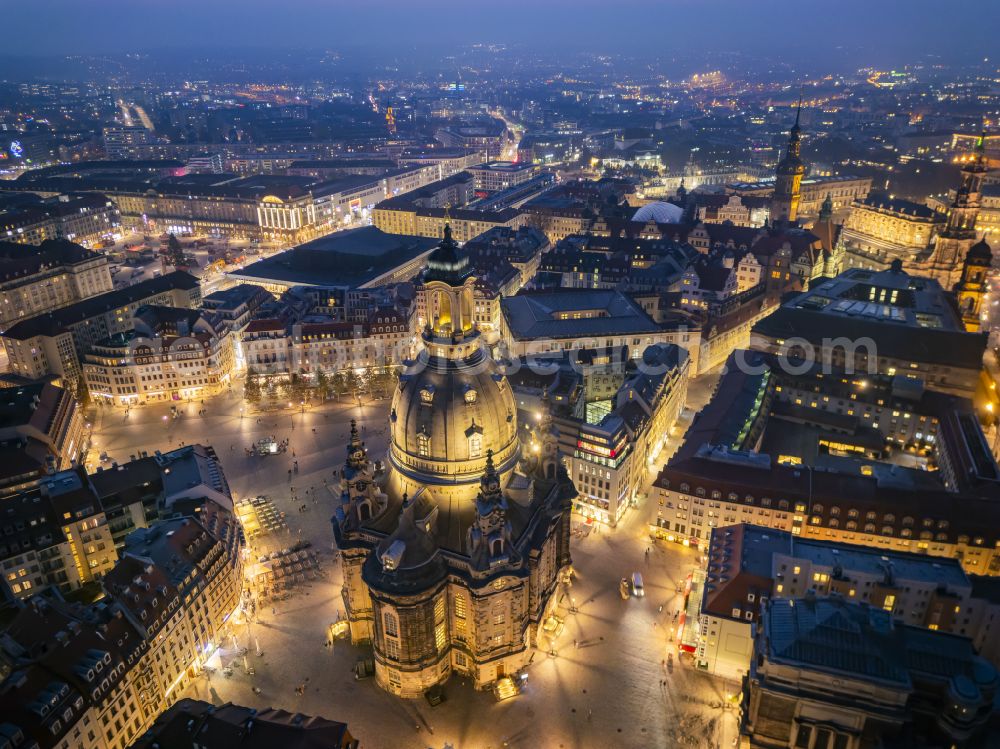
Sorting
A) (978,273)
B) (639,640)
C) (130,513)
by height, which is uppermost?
(978,273)

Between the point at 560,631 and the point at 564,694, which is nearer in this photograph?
the point at 564,694

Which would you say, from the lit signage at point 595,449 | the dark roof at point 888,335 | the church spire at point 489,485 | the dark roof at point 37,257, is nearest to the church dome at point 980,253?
the dark roof at point 888,335

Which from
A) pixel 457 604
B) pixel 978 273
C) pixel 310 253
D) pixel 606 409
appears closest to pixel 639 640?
pixel 457 604

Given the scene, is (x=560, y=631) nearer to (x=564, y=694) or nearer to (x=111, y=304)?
(x=564, y=694)

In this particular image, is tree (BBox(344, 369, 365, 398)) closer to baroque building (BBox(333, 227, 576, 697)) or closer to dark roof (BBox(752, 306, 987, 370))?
baroque building (BBox(333, 227, 576, 697))

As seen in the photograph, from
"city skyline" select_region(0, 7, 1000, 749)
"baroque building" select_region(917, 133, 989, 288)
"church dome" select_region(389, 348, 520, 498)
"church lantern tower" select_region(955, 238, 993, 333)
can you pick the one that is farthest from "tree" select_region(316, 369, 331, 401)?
"baroque building" select_region(917, 133, 989, 288)
